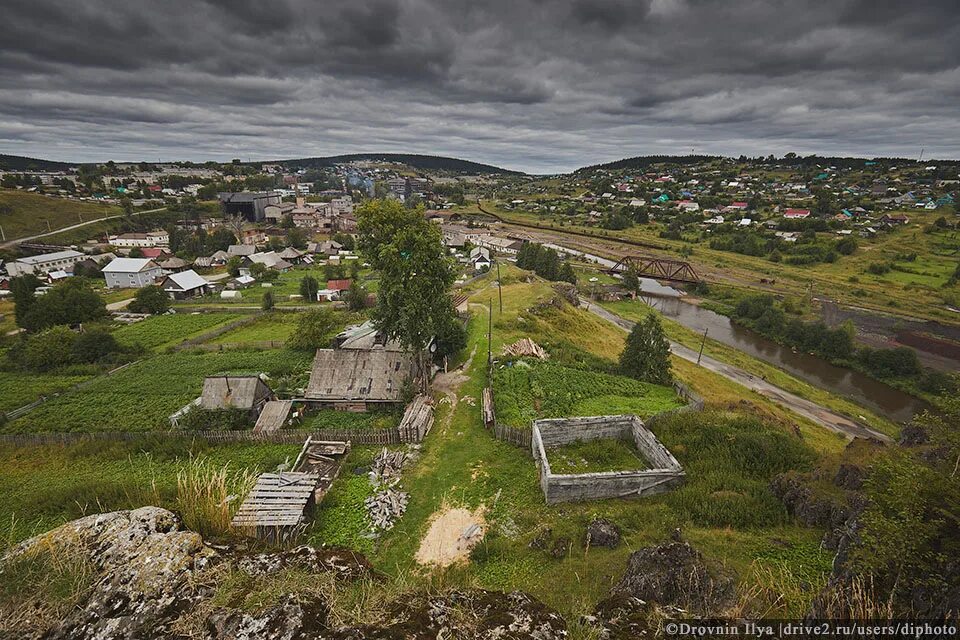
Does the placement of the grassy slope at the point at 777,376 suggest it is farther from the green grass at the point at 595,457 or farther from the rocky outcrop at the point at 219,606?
the rocky outcrop at the point at 219,606

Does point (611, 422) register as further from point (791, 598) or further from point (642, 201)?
point (642, 201)

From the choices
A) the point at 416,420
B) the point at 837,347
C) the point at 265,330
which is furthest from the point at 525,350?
the point at 837,347

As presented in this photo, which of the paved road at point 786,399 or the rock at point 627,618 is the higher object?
the rock at point 627,618

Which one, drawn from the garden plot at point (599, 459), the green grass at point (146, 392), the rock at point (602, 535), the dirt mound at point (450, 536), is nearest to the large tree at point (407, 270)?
the garden plot at point (599, 459)

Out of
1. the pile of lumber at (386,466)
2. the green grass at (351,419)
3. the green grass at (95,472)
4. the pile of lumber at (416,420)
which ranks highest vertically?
the pile of lumber at (416,420)

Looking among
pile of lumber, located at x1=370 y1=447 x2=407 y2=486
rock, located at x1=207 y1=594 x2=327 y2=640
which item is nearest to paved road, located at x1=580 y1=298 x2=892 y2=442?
pile of lumber, located at x1=370 y1=447 x2=407 y2=486

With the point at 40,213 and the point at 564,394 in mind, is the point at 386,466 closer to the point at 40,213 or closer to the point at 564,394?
the point at 564,394

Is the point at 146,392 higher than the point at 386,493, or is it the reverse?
the point at 386,493
